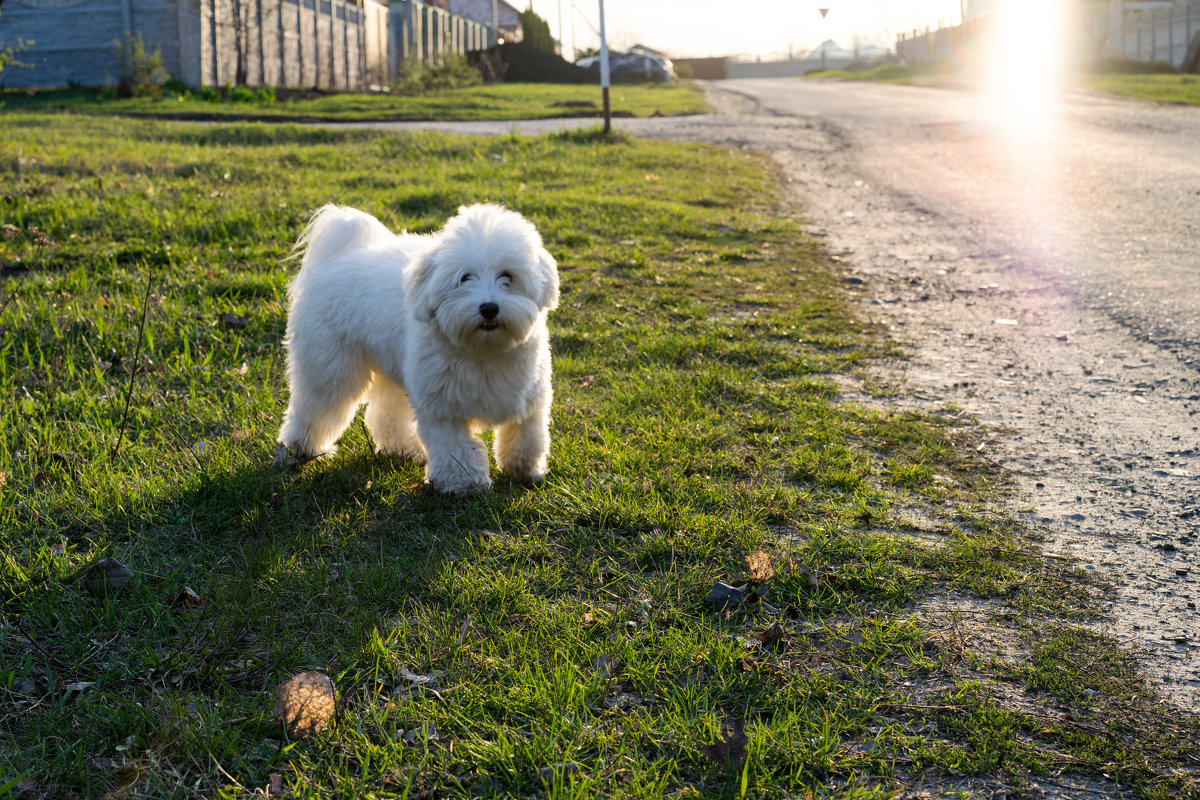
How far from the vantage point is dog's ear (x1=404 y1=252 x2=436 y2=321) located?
384 cm

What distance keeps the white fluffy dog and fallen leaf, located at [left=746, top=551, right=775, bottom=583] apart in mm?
1260

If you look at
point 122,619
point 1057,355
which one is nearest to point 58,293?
point 122,619

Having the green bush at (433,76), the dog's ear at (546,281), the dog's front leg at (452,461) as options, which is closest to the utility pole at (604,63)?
the dog's ear at (546,281)

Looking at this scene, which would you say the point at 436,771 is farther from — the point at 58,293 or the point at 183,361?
the point at 58,293

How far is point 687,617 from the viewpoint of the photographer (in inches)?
121

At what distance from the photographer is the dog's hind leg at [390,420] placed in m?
4.75

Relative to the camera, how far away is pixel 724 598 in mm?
3178

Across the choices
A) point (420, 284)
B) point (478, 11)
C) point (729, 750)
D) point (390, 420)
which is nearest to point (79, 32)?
point (390, 420)

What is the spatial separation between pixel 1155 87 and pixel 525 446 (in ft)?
93.6

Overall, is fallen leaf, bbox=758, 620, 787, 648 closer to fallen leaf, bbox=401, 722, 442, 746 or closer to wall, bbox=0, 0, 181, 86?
fallen leaf, bbox=401, 722, 442, 746

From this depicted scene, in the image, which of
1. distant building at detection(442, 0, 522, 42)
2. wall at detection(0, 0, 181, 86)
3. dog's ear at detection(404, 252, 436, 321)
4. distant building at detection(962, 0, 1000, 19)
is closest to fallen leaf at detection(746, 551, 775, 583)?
dog's ear at detection(404, 252, 436, 321)

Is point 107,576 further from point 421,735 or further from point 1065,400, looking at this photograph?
point 1065,400

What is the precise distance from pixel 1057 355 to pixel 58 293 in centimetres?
695

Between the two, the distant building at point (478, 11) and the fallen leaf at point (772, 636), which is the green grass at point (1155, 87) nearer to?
the fallen leaf at point (772, 636)
